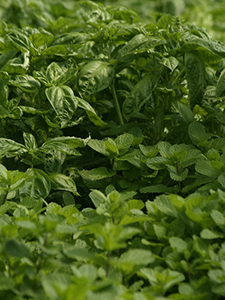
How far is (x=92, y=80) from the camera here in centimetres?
205

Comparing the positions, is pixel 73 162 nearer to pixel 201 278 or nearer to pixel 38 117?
pixel 38 117

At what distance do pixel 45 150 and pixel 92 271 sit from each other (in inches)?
31.4

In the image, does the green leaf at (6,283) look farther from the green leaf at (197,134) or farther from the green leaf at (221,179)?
the green leaf at (197,134)

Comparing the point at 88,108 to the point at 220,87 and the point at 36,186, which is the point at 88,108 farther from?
the point at 220,87

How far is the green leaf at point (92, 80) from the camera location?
205cm

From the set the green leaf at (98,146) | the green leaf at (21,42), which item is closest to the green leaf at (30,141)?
the green leaf at (98,146)

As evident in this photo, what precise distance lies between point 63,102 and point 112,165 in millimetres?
328

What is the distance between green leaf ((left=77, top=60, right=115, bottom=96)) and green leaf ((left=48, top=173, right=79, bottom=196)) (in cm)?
36

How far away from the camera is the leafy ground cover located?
124 cm

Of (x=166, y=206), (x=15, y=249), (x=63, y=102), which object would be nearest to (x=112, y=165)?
(x=63, y=102)

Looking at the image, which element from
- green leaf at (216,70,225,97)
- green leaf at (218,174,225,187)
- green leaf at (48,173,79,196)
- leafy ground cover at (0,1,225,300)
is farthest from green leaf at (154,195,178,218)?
green leaf at (216,70,225,97)

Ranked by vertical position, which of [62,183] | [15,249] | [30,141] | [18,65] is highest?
[18,65]

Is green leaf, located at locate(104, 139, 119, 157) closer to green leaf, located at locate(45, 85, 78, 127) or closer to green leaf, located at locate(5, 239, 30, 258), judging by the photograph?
green leaf, located at locate(45, 85, 78, 127)

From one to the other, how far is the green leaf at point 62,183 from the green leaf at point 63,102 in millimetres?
219
